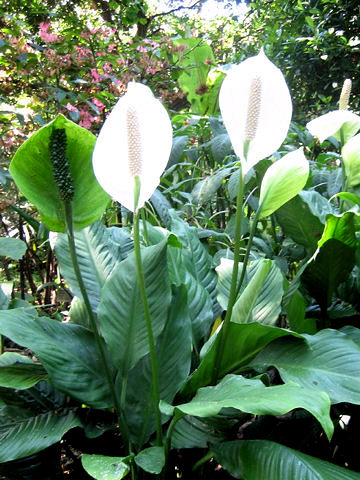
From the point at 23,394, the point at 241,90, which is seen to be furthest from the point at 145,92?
the point at 23,394

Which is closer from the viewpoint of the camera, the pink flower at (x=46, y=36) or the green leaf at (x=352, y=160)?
the green leaf at (x=352, y=160)

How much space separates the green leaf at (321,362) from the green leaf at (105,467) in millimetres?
238

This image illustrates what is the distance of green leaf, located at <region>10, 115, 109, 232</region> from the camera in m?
0.54

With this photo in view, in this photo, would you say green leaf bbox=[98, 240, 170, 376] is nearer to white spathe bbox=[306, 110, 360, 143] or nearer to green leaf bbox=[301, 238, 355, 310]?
green leaf bbox=[301, 238, 355, 310]

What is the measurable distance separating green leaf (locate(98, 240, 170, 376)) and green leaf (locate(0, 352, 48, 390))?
0.12 meters

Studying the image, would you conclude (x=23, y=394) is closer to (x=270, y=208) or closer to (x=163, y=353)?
(x=163, y=353)

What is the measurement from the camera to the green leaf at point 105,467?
1.51 ft

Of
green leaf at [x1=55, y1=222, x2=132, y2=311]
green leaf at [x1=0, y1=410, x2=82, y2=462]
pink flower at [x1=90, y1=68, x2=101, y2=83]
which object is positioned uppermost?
pink flower at [x1=90, y1=68, x2=101, y2=83]

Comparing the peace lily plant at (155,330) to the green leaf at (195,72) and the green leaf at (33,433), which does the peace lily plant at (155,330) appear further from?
the green leaf at (195,72)

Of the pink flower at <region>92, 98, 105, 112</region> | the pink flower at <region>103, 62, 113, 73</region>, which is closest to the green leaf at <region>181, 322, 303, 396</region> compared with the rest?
the pink flower at <region>92, 98, 105, 112</region>

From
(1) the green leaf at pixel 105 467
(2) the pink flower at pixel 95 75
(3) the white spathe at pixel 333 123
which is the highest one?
(2) the pink flower at pixel 95 75

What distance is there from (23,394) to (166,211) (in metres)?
0.51

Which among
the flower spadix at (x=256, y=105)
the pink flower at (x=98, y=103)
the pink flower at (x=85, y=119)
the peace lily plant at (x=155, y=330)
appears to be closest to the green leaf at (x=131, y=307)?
the peace lily plant at (x=155, y=330)

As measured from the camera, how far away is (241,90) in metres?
0.50
